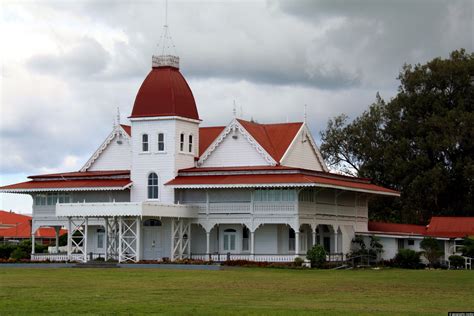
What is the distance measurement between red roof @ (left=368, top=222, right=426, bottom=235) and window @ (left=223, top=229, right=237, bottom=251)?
11.6 m

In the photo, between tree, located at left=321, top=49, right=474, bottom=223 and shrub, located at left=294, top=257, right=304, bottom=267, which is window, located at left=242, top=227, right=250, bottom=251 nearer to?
shrub, located at left=294, top=257, right=304, bottom=267

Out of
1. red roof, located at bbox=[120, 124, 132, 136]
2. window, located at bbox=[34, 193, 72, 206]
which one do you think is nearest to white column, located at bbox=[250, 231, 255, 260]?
red roof, located at bbox=[120, 124, 132, 136]

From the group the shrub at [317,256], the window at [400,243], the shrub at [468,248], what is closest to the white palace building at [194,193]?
the shrub at [317,256]

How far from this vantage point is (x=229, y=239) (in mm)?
71375

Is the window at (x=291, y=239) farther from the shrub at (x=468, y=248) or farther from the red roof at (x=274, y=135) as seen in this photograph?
the shrub at (x=468, y=248)

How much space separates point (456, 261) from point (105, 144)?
2744cm

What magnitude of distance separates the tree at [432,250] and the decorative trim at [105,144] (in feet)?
75.8

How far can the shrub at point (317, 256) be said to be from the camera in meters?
65.1

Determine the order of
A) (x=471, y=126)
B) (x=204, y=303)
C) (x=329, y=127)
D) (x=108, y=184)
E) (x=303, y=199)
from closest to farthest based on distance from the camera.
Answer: (x=204, y=303) < (x=303, y=199) < (x=108, y=184) < (x=471, y=126) < (x=329, y=127)

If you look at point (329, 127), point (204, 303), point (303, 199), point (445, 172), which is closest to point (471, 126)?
point (445, 172)

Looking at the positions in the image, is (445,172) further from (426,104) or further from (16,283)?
(16,283)

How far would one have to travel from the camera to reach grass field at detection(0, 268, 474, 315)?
109 ft

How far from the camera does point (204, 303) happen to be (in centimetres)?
3512

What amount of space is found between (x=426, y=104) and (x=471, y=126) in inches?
190
